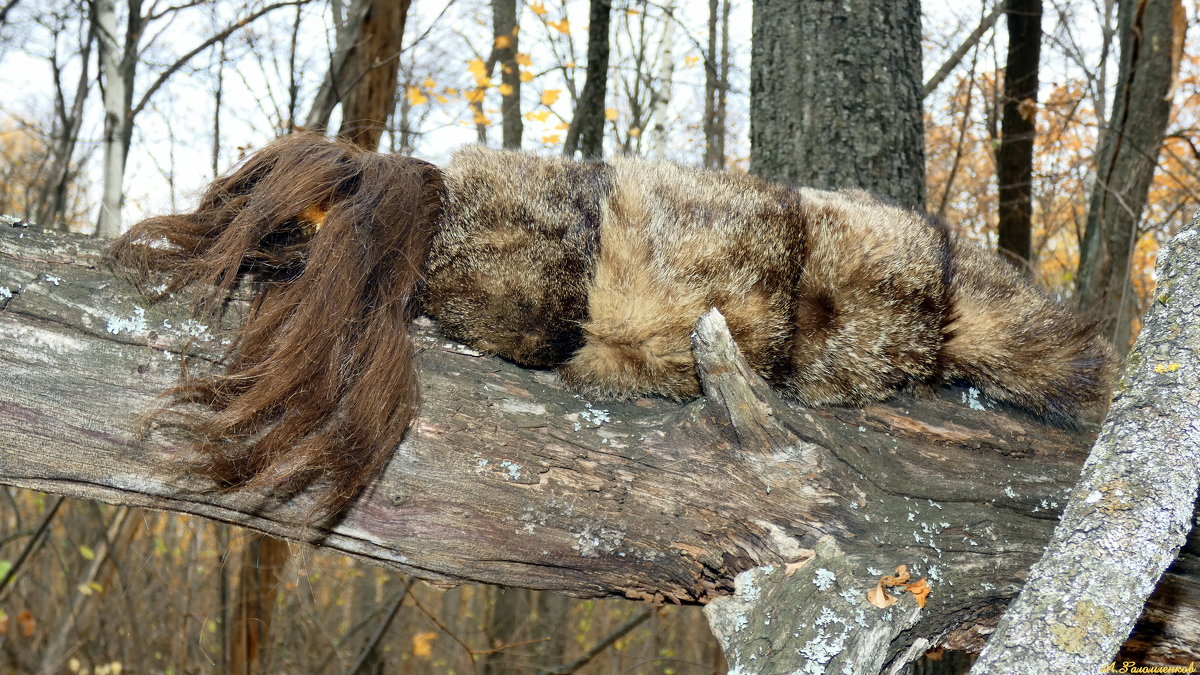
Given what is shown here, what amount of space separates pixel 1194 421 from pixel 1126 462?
128mm

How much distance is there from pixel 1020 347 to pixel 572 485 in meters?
1.18

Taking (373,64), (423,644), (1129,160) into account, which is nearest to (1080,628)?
(373,64)

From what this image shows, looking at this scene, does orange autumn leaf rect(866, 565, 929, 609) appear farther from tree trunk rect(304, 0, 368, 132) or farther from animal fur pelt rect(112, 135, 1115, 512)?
tree trunk rect(304, 0, 368, 132)

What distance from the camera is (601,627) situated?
782 cm

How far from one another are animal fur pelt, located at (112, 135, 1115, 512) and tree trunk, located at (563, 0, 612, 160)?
2.68 metres

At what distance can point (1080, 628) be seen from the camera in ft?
3.41

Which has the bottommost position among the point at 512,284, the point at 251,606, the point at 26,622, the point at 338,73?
the point at 26,622

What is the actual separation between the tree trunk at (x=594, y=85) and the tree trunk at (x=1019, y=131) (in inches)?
128

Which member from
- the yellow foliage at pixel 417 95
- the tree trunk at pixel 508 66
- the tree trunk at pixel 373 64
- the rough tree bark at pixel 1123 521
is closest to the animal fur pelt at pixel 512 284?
the rough tree bark at pixel 1123 521

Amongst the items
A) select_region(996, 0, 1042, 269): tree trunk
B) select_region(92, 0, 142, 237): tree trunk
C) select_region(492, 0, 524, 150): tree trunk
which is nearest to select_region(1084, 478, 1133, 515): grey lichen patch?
select_region(92, 0, 142, 237): tree trunk

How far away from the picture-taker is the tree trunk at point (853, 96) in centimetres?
299

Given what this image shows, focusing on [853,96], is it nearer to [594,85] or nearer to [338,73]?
[594,85]

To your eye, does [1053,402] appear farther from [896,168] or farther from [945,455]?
[896,168]

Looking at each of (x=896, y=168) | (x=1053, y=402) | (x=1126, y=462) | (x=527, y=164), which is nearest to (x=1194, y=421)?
(x=1126, y=462)
